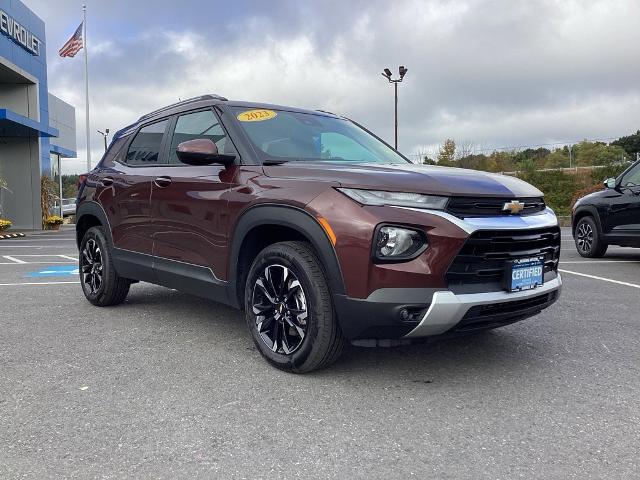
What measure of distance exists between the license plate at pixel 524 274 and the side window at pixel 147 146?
295cm

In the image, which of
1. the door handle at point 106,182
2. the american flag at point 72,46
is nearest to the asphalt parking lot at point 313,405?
the door handle at point 106,182

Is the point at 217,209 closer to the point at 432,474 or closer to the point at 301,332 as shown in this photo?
the point at 301,332

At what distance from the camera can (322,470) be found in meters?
2.25

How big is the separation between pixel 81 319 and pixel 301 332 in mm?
2546

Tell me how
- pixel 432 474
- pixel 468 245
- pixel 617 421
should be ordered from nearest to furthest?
pixel 432 474 < pixel 617 421 < pixel 468 245

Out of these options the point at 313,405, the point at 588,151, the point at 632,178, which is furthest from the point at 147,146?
the point at 588,151

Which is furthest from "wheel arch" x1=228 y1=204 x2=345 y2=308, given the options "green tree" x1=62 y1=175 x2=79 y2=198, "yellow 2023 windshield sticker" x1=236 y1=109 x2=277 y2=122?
"green tree" x1=62 y1=175 x2=79 y2=198

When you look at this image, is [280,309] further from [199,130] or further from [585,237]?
[585,237]

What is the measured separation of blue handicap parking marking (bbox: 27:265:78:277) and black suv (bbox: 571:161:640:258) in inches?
322

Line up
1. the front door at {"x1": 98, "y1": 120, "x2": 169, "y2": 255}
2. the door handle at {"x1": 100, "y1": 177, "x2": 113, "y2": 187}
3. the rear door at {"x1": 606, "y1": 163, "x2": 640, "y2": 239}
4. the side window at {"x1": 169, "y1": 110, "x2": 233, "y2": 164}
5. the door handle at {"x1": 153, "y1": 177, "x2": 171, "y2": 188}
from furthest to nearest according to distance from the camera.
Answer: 1. the rear door at {"x1": 606, "y1": 163, "x2": 640, "y2": 239}
2. the door handle at {"x1": 100, "y1": 177, "x2": 113, "y2": 187}
3. the front door at {"x1": 98, "y1": 120, "x2": 169, "y2": 255}
4. the door handle at {"x1": 153, "y1": 177, "x2": 171, "y2": 188}
5. the side window at {"x1": 169, "y1": 110, "x2": 233, "y2": 164}

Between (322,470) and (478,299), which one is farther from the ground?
(478,299)

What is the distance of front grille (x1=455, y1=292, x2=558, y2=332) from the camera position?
296 cm

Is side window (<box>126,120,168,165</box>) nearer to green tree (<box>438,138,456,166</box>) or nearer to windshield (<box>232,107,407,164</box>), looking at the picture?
windshield (<box>232,107,407,164</box>)

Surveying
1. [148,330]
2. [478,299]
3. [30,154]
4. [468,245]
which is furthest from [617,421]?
[30,154]
